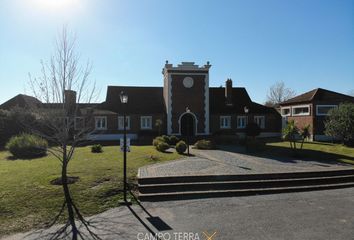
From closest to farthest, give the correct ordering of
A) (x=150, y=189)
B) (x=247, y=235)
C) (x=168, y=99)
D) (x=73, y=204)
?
(x=247, y=235) < (x=73, y=204) < (x=150, y=189) < (x=168, y=99)

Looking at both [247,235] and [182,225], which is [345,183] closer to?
[247,235]

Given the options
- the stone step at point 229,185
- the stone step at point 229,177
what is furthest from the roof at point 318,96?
the stone step at point 229,185

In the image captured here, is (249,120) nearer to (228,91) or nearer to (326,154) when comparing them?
(228,91)

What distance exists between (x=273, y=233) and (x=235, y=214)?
5.16 feet

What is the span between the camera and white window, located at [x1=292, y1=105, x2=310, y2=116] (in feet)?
94.9

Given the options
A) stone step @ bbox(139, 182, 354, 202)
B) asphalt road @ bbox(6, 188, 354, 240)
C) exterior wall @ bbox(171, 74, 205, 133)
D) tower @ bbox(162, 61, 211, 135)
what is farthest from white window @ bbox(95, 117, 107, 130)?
asphalt road @ bbox(6, 188, 354, 240)

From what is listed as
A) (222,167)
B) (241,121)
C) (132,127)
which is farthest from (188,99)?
(222,167)

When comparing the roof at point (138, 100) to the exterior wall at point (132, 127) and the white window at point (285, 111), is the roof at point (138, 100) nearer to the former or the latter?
the exterior wall at point (132, 127)

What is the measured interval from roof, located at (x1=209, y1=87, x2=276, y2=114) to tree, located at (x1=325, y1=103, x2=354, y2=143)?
1158 cm

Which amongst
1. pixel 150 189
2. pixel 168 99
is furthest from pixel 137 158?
pixel 168 99

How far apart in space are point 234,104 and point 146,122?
11.0 metres

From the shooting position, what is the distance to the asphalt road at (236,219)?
6898mm

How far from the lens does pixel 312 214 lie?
8281 mm

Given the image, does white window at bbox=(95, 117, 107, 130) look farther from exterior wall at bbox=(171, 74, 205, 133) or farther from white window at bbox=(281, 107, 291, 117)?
white window at bbox=(281, 107, 291, 117)
